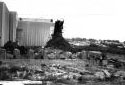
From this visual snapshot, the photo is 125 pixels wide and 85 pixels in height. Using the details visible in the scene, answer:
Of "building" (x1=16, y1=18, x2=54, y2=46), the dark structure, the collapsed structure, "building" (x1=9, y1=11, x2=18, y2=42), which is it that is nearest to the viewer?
the dark structure

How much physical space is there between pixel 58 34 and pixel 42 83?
2160cm

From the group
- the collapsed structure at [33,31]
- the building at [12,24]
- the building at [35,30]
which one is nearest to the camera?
the building at [12,24]

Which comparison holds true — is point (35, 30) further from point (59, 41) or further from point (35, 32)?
point (59, 41)

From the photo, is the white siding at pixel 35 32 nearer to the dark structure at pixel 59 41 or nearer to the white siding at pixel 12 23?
the white siding at pixel 12 23

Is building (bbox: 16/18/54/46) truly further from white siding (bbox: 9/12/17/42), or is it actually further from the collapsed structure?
white siding (bbox: 9/12/17/42)

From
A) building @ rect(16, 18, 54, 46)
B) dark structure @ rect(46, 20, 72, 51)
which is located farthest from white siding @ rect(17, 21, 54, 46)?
dark structure @ rect(46, 20, 72, 51)

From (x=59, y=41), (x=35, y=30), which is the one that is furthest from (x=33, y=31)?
(x=59, y=41)

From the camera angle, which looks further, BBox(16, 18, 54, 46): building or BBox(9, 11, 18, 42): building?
BBox(16, 18, 54, 46): building

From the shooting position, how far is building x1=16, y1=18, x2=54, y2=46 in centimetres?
4205

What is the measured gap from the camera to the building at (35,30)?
1656 inches

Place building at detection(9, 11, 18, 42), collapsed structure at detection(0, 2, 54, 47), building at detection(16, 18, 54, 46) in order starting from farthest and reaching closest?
building at detection(16, 18, 54, 46), collapsed structure at detection(0, 2, 54, 47), building at detection(9, 11, 18, 42)

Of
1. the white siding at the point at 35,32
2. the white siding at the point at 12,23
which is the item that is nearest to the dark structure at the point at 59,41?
the white siding at the point at 12,23

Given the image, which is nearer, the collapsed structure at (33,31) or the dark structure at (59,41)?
the dark structure at (59,41)

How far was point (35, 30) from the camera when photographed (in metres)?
43.3
